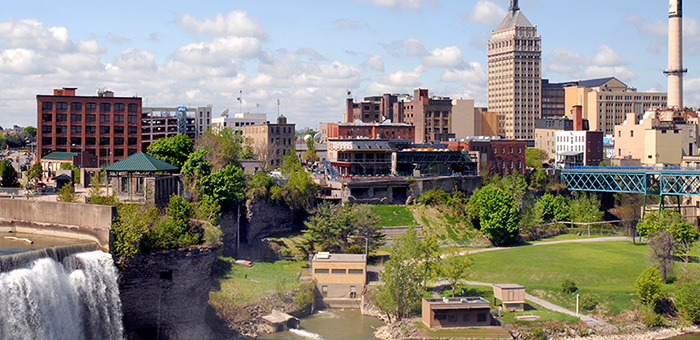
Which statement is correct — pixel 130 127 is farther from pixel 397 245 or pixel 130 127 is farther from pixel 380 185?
pixel 397 245

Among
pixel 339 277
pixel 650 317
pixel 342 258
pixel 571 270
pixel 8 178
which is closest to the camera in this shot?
pixel 650 317

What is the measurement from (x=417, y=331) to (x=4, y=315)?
38.3 metres

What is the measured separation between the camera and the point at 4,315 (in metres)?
37.3

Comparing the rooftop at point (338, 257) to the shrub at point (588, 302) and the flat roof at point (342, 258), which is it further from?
the shrub at point (588, 302)

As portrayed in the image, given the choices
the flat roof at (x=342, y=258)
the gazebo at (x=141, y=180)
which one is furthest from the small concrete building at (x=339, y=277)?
the gazebo at (x=141, y=180)

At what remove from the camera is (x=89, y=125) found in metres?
129

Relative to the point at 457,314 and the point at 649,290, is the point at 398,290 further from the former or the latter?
the point at 649,290

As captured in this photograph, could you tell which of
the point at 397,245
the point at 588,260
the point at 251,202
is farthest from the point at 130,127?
the point at 588,260

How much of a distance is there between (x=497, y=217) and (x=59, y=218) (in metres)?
68.6

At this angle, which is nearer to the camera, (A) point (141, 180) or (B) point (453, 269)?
(A) point (141, 180)

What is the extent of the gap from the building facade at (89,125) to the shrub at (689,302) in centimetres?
9434

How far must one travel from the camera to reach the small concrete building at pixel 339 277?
77.9 meters

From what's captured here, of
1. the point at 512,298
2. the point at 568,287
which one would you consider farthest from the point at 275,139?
the point at 512,298

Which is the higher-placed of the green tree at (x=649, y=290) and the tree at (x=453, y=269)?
the tree at (x=453, y=269)
